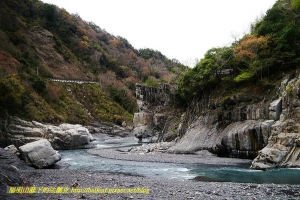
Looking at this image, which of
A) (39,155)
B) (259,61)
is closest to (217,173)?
(39,155)

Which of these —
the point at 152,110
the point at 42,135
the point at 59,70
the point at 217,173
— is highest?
the point at 59,70

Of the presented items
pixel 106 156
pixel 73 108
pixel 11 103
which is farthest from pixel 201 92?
pixel 73 108

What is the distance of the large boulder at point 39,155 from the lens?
2679 cm

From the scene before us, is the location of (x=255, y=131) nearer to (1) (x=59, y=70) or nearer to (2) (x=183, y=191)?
(2) (x=183, y=191)

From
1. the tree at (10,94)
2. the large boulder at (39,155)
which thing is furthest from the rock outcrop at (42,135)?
the large boulder at (39,155)

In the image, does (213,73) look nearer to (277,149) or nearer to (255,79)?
(255,79)

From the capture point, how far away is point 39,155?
27266mm

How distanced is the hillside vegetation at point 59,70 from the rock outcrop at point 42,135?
3.15 meters

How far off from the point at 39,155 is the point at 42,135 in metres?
19.5

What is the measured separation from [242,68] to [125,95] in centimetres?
7468

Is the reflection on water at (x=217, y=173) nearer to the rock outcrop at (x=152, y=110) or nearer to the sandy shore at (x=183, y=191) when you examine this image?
the sandy shore at (x=183, y=191)

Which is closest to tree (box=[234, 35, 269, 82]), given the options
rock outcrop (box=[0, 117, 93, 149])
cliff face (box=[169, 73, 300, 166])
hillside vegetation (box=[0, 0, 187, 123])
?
cliff face (box=[169, 73, 300, 166])

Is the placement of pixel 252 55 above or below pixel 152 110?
above

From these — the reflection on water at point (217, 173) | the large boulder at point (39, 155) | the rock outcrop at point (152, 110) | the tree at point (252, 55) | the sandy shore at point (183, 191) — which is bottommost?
the reflection on water at point (217, 173)
